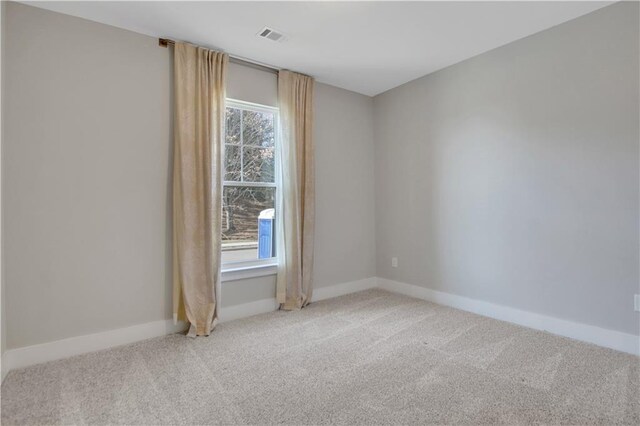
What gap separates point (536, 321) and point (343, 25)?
9.85ft

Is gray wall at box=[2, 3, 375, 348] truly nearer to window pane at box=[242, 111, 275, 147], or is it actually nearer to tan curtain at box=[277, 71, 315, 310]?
window pane at box=[242, 111, 275, 147]

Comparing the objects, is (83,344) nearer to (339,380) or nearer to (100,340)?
(100,340)

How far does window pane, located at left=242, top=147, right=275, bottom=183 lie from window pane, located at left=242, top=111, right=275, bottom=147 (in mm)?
77

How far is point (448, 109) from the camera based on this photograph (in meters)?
3.43

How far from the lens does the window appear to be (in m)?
3.20

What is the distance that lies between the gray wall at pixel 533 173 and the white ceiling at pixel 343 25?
0.95 feet

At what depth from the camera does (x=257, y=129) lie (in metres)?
3.37

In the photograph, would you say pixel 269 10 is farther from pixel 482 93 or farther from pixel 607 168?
pixel 607 168

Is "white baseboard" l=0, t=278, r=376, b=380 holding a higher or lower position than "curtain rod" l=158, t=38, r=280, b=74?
lower

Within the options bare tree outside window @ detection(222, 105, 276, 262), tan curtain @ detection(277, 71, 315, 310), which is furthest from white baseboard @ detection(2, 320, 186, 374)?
tan curtain @ detection(277, 71, 315, 310)

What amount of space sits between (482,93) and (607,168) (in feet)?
4.14

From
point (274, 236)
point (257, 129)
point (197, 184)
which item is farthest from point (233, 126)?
point (274, 236)

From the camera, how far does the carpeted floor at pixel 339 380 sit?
1.67 m

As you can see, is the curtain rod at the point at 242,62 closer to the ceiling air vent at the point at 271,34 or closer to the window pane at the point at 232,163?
the ceiling air vent at the point at 271,34
